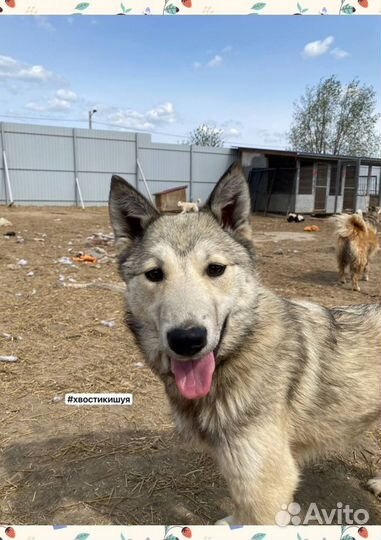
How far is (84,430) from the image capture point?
3.28 metres

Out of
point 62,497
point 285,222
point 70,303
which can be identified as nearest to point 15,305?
point 70,303

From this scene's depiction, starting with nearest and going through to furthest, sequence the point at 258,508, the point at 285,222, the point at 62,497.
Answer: the point at 258,508 → the point at 62,497 → the point at 285,222

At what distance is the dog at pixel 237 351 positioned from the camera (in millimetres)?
1983

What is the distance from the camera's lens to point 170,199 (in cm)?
2112

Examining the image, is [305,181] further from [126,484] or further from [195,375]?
[195,375]

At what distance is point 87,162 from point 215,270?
873 inches

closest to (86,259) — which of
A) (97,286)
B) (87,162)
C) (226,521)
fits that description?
(97,286)

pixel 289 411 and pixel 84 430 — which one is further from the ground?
pixel 289 411

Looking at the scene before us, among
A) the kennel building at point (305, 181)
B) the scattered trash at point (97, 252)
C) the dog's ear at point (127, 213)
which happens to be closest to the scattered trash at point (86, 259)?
the scattered trash at point (97, 252)

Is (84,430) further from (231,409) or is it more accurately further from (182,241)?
(182,241)

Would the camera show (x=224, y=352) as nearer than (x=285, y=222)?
Yes

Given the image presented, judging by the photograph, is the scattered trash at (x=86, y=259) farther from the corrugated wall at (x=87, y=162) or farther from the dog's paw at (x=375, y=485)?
the corrugated wall at (x=87, y=162)

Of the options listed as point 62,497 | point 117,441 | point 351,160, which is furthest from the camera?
point 351,160

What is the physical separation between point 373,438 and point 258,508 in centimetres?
167
